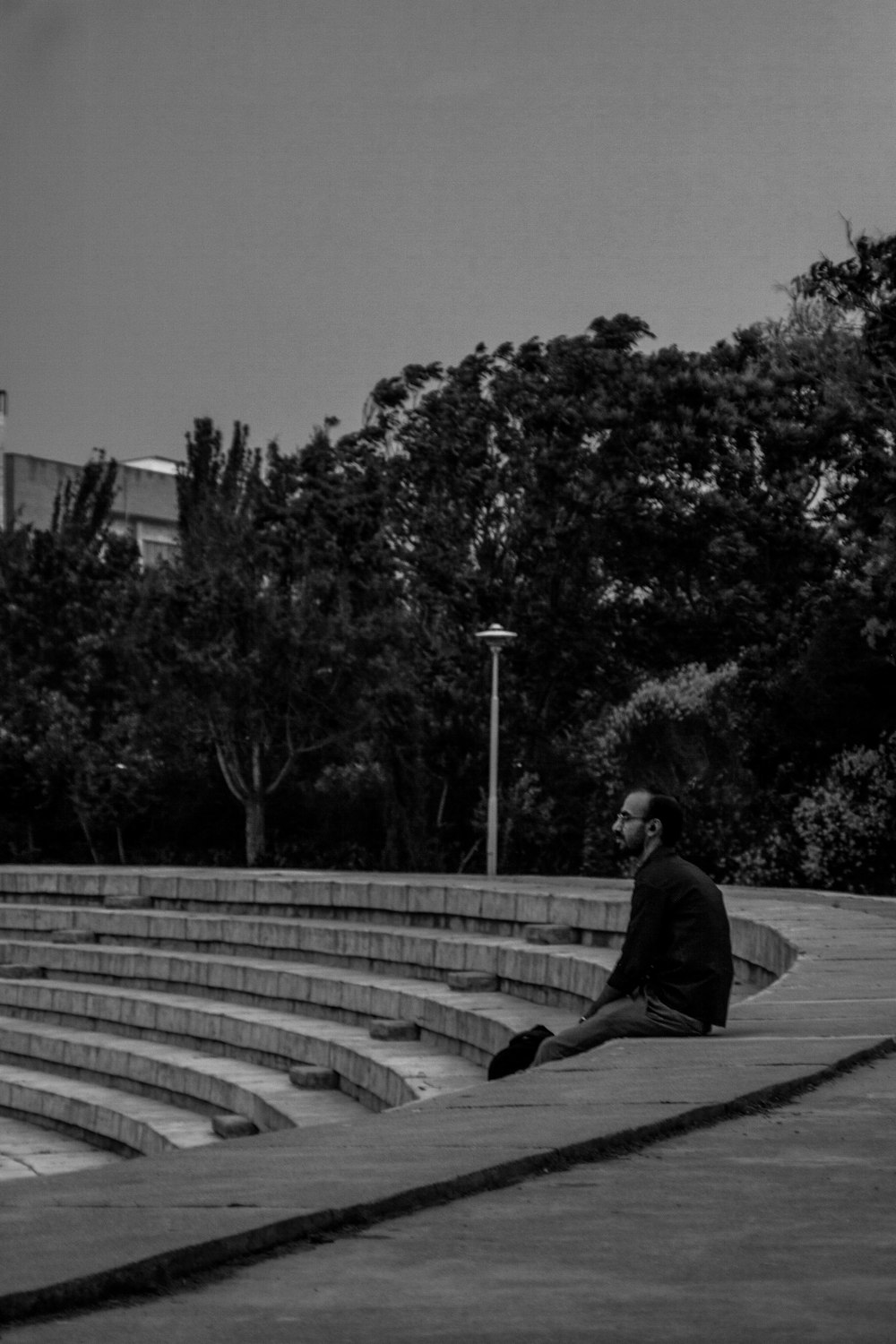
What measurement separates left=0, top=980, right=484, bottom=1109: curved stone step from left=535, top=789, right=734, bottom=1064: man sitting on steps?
281 cm

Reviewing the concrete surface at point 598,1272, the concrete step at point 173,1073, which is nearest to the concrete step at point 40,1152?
the concrete step at point 173,1073

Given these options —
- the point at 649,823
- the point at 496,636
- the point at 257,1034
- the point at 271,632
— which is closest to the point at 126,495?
the point at 271,632

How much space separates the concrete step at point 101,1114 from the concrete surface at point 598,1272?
9.66m

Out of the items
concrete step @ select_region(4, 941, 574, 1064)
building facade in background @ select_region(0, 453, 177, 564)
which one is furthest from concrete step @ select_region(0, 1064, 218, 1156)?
building facade in background @ select_region(0, 453, 177, 564)

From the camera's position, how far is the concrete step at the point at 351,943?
1462 centimetres

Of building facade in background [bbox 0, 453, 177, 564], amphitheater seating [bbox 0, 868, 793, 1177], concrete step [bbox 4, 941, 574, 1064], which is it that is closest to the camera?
concrete step [bbox 4, 941, 574, 1064]

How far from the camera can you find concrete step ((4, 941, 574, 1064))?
539 inches

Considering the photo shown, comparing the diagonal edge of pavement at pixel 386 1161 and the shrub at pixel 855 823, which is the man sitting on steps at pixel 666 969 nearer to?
the diagonal edge of pavement at pixel 386 1161

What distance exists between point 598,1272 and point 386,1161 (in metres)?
1.36

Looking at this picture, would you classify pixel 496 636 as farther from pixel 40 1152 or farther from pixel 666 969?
pixel 666 969

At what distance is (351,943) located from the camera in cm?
1912

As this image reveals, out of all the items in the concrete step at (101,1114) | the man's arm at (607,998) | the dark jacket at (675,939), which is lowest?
the concrete step at (101,1114)

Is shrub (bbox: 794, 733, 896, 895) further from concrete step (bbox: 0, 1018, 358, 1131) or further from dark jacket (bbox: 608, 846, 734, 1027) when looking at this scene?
dark jacket (bbox: 608, 846, 734, 1027)

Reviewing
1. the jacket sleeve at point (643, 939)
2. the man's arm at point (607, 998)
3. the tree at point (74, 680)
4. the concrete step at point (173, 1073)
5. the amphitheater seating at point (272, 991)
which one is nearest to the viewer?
the jacket sleeve at point (643, 939)
